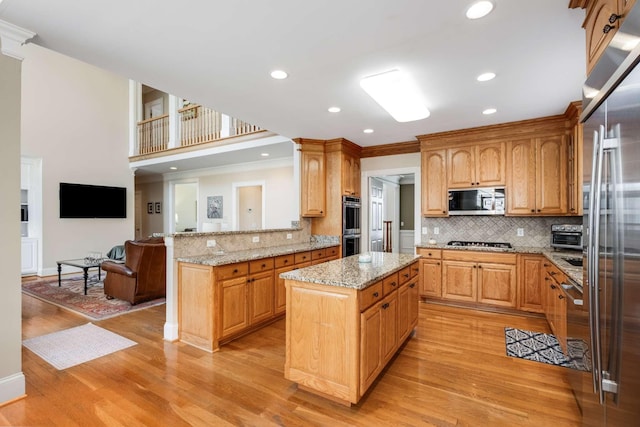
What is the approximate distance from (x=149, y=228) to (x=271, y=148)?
21.2 feet

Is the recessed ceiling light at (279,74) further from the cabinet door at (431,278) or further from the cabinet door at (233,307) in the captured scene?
the cabinet door at (431,278)

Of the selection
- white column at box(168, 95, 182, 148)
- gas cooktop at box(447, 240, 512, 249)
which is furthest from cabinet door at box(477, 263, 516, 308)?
white column at box(168, 95, 182, 148)

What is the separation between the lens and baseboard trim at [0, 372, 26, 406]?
6.86 feet

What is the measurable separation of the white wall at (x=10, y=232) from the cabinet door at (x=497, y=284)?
479 cm

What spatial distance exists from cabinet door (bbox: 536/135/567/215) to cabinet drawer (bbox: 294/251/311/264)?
10.4ft

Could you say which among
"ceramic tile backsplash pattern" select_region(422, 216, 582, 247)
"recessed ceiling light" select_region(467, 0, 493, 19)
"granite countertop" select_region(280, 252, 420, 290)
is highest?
"recessed ceiling light" select_region(467, 0, 493, 19)

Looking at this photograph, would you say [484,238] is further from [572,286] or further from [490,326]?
[572,286]

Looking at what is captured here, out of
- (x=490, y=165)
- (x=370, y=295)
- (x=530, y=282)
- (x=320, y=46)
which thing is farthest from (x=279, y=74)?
(x=530, y=282)

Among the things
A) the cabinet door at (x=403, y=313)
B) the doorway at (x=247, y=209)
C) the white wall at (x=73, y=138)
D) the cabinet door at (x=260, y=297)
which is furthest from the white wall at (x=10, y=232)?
the doorway at (x=247, y=209)

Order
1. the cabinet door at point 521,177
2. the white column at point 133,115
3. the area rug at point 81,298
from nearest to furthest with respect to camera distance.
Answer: the cabinet door at point 521,177 < the area rug at point 81,298 < the white column at point 133,115

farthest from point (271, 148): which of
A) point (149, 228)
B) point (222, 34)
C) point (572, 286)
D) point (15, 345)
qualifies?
point (149, 228)

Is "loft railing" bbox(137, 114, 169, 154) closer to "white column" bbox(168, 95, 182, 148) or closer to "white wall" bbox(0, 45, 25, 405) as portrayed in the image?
"white column" bbox(168, 95, 182, 148)

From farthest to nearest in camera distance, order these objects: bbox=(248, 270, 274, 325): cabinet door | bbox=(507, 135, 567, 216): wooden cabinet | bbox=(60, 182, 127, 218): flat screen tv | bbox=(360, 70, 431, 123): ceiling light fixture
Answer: bbox=(60, 182, 127, 218): flat screen tv, bbox=(507, 135, 567, 216): wooden cabinet, bbox=(248, 270, 274, 325): cabinet door, bbox=(360, 70, 431, 123): ceiling light fixture

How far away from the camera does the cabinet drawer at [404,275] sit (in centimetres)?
281
